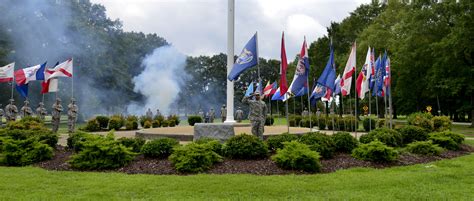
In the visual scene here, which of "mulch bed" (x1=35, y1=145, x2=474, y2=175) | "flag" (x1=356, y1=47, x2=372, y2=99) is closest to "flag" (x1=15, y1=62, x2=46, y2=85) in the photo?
"mulch bed" (x1=35, y1=145, x2=474, y2=175)

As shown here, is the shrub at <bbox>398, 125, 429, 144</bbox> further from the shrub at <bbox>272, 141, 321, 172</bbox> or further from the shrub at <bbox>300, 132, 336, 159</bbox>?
the shrub at <bbox>272, 141, 321, 172</bbox>

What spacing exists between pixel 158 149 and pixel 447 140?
984cm

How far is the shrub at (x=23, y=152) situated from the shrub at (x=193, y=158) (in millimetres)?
3947

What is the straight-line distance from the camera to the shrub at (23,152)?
441 inches

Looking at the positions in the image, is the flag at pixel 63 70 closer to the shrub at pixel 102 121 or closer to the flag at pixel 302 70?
the shrub at pixel 102 121

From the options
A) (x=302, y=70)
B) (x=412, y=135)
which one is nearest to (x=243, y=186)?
(x=302, y=70)

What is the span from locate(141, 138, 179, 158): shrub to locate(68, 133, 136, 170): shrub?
84 centimetres

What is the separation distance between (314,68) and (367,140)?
44222 millimetres

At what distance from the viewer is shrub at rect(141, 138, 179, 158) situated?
37.3ft

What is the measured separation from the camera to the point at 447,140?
1452 cm

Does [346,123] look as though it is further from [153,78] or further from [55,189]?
[153,78]

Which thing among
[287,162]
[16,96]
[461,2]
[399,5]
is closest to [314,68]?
[399,5]

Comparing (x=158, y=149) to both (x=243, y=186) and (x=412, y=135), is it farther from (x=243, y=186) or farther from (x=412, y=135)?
(x=412, y=135)

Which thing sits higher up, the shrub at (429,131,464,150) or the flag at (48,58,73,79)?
the flag at (48,58,73,79)
